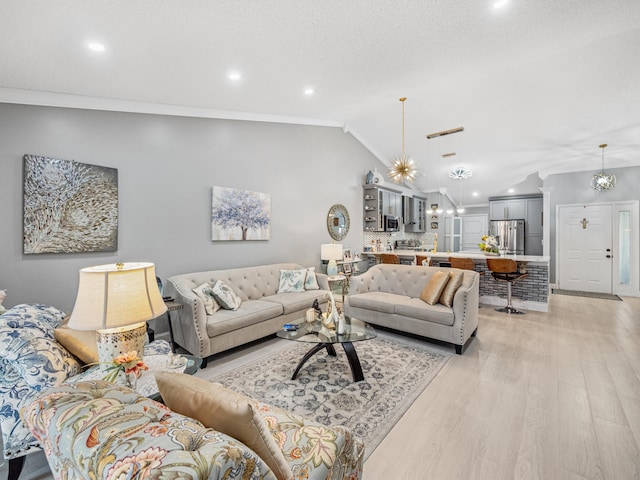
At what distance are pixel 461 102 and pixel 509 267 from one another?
2787mm

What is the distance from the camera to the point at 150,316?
1662mm

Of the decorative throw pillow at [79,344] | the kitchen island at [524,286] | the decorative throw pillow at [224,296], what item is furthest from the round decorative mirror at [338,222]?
the decorative throw pillow at [79,344]

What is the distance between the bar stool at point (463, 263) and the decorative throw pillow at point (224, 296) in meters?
3.96

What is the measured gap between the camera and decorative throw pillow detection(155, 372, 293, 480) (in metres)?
0.86

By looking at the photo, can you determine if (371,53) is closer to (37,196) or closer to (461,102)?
(461,102)

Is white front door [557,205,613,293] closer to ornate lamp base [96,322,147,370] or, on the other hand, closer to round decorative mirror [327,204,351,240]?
round decorative mirror [327,204,351,240]

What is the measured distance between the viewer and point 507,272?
480 cm

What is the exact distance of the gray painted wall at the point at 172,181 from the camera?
8.86ft

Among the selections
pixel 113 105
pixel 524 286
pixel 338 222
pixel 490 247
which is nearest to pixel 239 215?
pixel 113 105

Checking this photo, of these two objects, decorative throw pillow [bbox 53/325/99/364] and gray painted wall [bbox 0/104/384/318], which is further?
gray painted wall [bbox 0/104/384/318]

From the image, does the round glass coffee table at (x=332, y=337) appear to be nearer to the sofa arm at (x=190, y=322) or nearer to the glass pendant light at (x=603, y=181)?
the sofa arm at (x=190, y=322)

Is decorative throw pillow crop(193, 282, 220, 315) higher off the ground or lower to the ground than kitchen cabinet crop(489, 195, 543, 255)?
lower

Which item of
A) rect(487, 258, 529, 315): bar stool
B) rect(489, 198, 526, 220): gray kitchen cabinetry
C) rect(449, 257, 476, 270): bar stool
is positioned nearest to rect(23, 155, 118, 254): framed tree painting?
rect(449, 257, 476, 270): bar stool

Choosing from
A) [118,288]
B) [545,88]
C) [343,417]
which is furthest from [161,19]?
[545,88]
